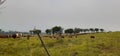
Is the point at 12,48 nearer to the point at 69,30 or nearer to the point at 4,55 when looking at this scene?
the point at 4,55

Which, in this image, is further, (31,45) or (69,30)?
(69,30)

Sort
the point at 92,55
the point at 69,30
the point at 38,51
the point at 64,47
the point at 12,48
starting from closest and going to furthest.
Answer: the point at 92,55 < the point at 38,51 < the point at 64,47 < the point at 12,48 < the point at 69,30

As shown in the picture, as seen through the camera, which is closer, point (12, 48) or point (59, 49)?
point (59, 49)

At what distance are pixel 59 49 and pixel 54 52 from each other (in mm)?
2329

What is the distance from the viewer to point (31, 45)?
169 ft

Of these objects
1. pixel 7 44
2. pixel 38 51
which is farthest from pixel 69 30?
pixel 38 51

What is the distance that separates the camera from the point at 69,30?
486ft

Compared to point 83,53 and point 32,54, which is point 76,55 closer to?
point 83,53

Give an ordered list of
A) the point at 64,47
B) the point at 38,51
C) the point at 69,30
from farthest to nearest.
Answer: the point at 69,30
the point at 64,47
the point at 38,51

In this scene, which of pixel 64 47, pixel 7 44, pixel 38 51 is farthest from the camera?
pixel 7 44

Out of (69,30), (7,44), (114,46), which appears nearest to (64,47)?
(114,46)

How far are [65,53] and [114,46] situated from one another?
10.9 metres

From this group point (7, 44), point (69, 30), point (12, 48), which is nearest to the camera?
point (12, 48)

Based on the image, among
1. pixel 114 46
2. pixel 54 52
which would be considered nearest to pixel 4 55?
pixel 54 52
